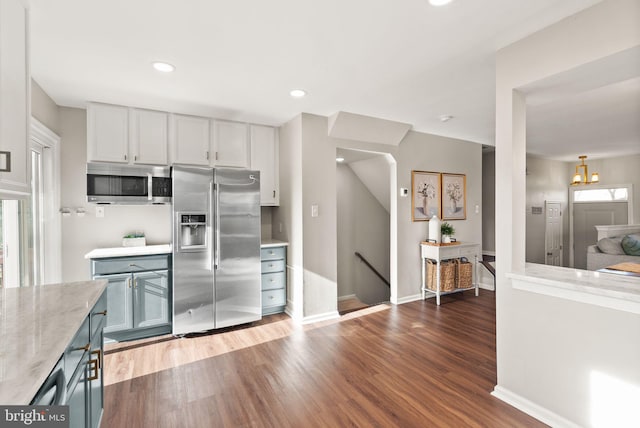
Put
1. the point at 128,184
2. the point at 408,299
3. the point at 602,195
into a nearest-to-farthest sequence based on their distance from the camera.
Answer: the point at 128,184 < the point at 408,299 < the point at 602,195

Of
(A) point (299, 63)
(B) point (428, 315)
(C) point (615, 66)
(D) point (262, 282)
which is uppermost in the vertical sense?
(A) point (299, 63)

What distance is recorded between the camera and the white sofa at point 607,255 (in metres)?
4.58

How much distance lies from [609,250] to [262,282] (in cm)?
530

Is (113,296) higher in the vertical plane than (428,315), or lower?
higher

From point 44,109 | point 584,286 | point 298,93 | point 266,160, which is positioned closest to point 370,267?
point 266,160

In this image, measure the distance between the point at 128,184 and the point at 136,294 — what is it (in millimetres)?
1153

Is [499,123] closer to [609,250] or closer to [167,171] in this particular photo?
[167,171]

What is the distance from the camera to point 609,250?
187 inches

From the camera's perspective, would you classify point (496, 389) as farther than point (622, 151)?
No

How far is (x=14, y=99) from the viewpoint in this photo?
4.75ft

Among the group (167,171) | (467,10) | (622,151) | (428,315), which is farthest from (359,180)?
(622,151)

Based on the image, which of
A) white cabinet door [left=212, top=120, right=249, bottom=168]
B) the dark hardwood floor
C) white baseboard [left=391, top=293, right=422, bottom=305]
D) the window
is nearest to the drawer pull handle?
the dark hardwood floor

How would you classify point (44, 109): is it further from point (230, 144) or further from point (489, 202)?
point (489, 202)

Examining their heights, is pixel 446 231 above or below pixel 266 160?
below
